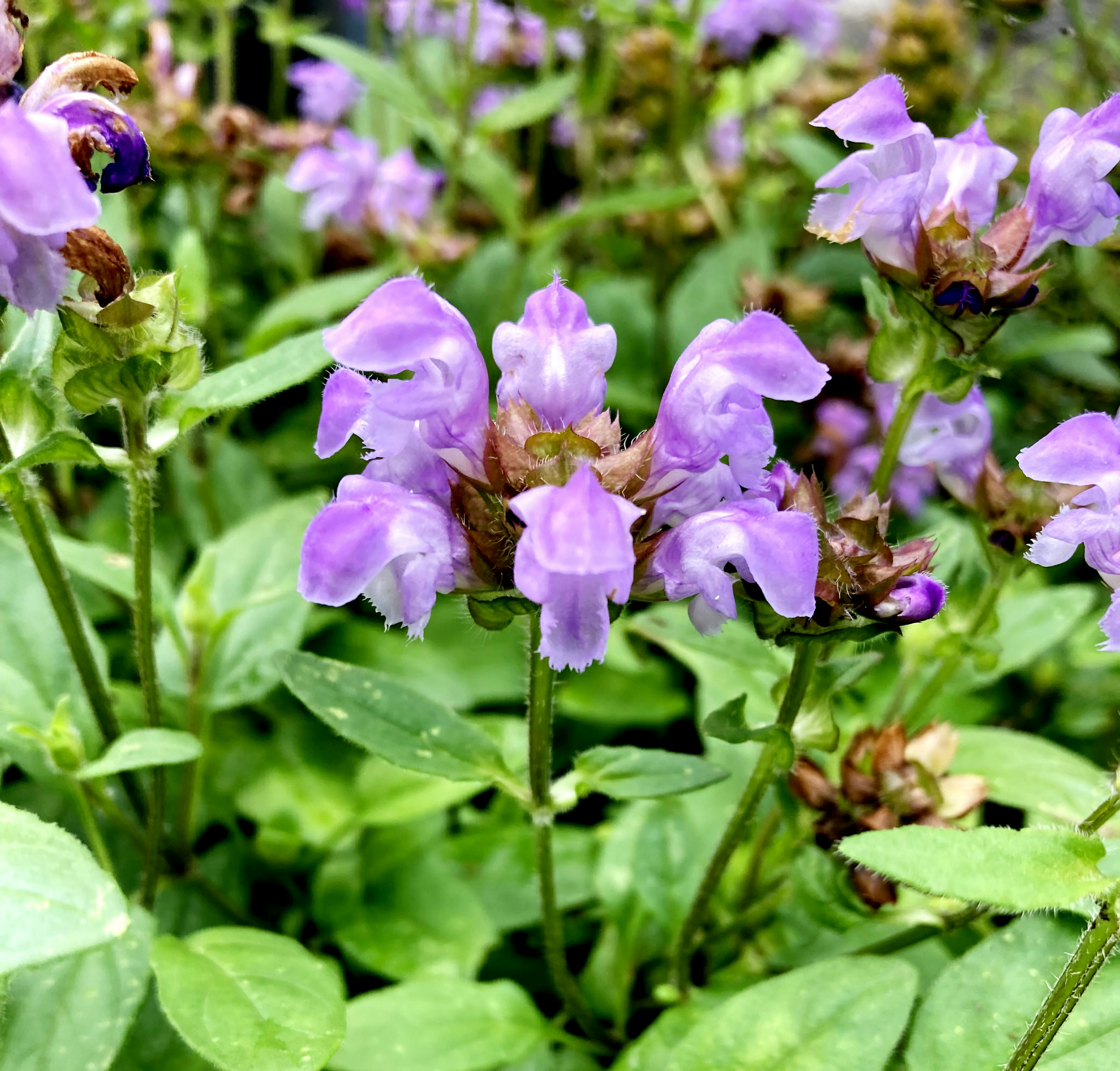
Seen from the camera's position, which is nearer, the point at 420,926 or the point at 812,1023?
the point at 812,1023

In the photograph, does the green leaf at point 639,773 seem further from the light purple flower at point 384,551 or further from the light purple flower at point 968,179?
the light purple flower at point 968,179

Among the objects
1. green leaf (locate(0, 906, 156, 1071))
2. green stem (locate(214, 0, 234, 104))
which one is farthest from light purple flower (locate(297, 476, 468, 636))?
green stem (locate(214, 0, 234, 104))

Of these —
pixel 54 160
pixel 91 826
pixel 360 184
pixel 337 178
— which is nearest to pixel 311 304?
pixel 337 178

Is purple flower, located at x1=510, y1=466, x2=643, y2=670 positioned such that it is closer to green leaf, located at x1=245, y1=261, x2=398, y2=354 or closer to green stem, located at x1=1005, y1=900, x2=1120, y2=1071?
green stem, located at x1=1005, y1=900, x2=1120, y2=1071

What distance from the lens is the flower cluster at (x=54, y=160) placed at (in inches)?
18.8

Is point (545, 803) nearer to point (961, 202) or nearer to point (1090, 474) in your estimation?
point (1090, 474)

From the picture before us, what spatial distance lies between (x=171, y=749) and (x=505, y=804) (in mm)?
465

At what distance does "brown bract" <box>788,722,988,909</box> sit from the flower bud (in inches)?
20.8

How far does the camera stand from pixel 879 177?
684 mm

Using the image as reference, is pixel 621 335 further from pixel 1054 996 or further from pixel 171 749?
pixel 1054 996

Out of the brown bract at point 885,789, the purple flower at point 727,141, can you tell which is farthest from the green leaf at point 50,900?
the purple flower at point 727,141

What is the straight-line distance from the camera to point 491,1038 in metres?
0.76

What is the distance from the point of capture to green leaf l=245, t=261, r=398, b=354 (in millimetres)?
1145

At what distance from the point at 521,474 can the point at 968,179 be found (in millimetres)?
420
